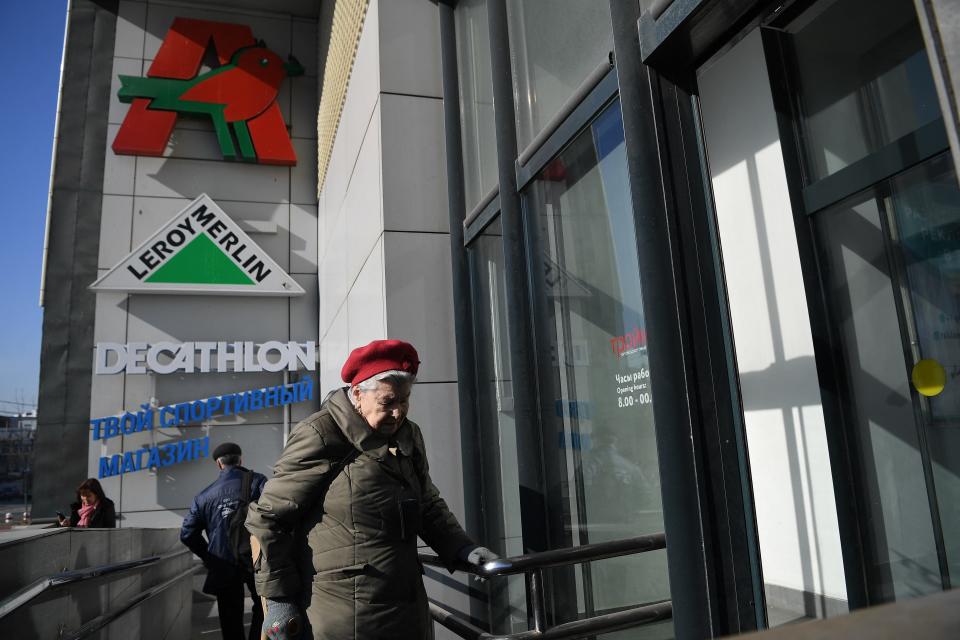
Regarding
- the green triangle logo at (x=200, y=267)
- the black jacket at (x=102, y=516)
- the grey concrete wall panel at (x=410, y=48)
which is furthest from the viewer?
the green triangle logo at (x=200, y=267)

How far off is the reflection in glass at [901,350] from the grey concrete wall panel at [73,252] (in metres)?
9.96

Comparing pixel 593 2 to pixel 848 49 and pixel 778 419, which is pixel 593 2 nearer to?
pixel 848 49

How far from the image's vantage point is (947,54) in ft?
3.37

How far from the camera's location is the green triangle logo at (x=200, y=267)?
976cm

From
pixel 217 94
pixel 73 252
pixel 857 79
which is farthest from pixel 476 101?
pixel 73 252

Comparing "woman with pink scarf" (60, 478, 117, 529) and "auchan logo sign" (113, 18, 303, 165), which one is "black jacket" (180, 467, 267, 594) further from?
"auchan logo sign" (113, 18, 303, 165)

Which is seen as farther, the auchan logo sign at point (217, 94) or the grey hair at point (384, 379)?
the auchan logo sign at point (217, 94)

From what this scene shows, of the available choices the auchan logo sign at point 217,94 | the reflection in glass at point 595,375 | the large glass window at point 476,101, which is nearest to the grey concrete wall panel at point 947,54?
the reflection in glass at point 595,375

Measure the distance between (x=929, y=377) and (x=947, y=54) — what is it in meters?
1.24

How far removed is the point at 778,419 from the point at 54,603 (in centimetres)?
472

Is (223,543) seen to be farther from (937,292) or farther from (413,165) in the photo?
(937,292)

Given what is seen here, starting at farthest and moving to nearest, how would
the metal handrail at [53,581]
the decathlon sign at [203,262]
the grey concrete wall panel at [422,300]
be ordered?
1. the decathlon sign at [203,262]
2. the grey concrete wall panel at [422,300]
3. the metal handrail at [53,581]

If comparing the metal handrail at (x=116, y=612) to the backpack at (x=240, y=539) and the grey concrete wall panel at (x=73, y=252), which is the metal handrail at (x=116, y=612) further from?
the grey concrete wall panel at (x=73, y=252)

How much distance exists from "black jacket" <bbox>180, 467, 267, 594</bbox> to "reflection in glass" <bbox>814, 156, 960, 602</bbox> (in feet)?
13.5
